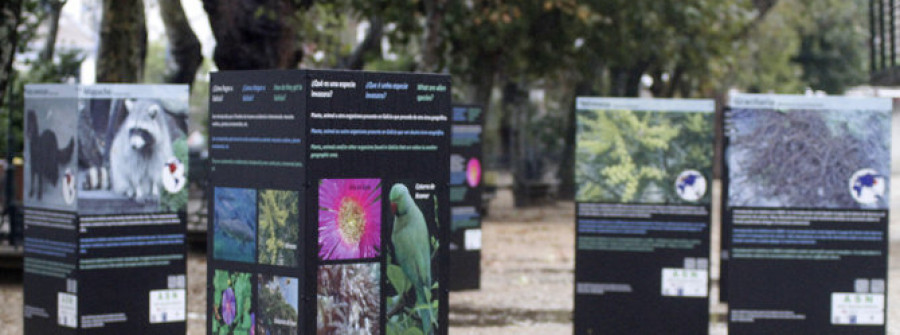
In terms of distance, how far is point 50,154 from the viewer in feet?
28.8

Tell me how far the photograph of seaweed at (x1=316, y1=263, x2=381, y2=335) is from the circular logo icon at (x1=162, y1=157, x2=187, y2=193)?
111 inches

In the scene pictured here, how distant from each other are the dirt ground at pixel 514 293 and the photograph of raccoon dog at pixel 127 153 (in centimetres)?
286

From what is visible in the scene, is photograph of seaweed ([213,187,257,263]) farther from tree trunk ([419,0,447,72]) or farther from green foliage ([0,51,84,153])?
tree trunk ([419,0,447,72])

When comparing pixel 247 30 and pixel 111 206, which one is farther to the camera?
pixel 247 30

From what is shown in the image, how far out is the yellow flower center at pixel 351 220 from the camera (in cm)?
616

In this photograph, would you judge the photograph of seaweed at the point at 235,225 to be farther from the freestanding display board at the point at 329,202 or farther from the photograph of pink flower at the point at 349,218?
the photograph of pink flower at the point at 349,218

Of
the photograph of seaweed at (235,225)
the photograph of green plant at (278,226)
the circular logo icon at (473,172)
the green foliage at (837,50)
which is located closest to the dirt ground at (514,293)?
the circular logo icon at (473,172)

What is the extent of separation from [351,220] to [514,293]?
8694 millimetres

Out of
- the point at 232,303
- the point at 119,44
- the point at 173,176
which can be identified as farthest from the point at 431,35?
the point at 232,303

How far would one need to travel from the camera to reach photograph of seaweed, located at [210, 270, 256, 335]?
6.40 m

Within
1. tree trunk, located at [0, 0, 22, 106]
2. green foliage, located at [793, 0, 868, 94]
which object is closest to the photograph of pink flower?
tree trunk, located at [0, 0, 22, 106]

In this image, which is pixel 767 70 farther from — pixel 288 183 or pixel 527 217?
pixel 288 183

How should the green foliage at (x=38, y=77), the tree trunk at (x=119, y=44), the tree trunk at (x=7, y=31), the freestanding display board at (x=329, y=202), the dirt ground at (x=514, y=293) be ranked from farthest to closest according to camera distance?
the green foliage at (x=38, y=77) → the tree trunk at (x=119, y=44) → the dirt ground at (x=514, y=293) → the tree trunk at (x=7, y=31) → the freestanding display board at (x=329, y=202)

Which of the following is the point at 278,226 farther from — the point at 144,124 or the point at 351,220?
the point at 144,124
